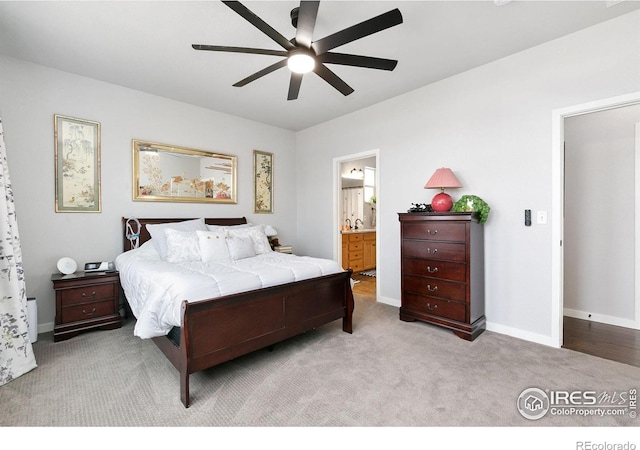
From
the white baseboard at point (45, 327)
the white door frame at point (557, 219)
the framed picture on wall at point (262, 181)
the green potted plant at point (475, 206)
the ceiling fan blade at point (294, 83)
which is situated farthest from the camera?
the framed picture on wall at point (262, 181)

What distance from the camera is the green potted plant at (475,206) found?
9.70 feet

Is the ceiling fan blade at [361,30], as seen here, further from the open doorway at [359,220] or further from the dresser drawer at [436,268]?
the open doorway at [359,220]

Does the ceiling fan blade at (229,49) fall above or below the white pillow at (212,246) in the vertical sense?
above

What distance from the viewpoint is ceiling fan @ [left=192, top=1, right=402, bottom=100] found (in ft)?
5.56

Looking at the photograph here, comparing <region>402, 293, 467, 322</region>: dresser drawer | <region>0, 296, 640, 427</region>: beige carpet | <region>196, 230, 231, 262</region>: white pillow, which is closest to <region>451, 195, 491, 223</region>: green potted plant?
<region>402, 293, 467, 322</region>: dresser drawer

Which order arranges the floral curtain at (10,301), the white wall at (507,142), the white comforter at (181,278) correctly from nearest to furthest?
the white comforter at (181,278) < the floral curtain at (10,301) < the white wall at (507,142)

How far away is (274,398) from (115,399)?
3.36 feet

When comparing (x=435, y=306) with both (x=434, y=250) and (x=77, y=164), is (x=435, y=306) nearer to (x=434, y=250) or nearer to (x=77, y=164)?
(x=434, y=250)

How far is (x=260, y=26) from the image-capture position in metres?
1.78

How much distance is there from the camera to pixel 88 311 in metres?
3.01

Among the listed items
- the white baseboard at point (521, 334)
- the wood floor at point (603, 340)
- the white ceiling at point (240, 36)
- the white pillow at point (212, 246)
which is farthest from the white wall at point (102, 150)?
the wood floor at point (603, 340)

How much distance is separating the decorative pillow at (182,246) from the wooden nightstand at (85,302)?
0.64 metres

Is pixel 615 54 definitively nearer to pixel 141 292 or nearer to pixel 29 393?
pixel 141 292
